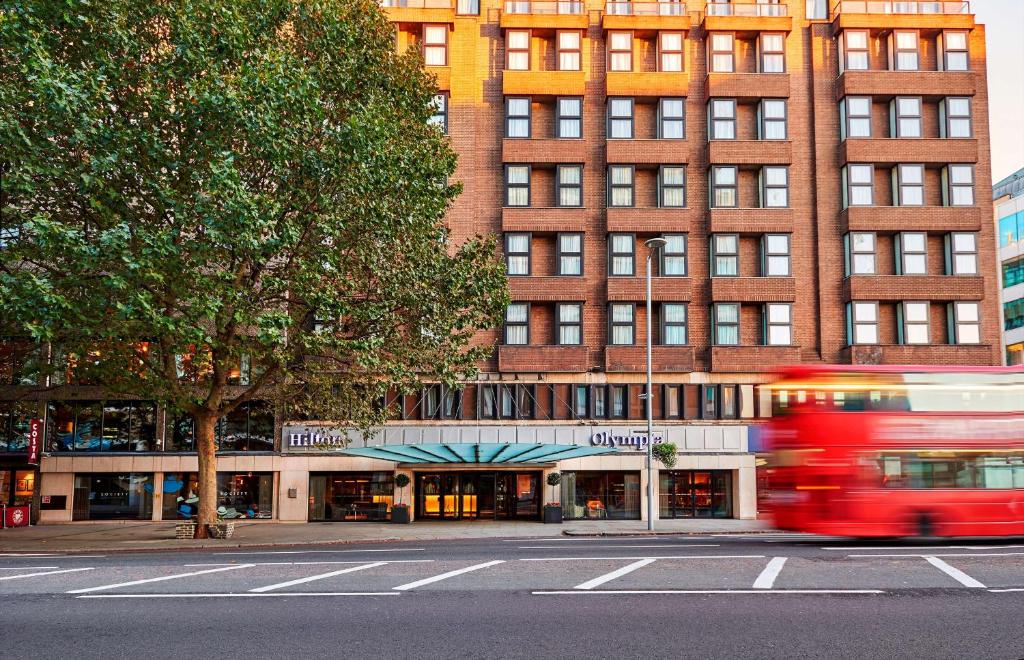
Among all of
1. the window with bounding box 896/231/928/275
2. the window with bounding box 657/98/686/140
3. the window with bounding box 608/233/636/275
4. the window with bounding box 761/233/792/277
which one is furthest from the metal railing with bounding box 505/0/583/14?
the window with bounding box 896/231/928/275

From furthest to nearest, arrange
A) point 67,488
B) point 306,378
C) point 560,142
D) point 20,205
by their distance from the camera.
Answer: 1. point 560,142
2. point 67,488
3. point 306,378
4. point 20,205

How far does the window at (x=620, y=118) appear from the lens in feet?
120

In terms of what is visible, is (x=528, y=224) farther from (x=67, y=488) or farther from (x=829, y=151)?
(x=67, y=488)

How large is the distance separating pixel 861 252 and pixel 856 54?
335 inches

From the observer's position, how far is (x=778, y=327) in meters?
35.7

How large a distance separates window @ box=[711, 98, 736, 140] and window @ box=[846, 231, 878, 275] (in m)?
6.52

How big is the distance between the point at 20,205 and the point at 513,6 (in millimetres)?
21833

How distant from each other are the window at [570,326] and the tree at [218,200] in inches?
382

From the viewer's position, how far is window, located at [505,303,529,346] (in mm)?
35469

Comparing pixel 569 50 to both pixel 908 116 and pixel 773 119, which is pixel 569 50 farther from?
pixel 908 116

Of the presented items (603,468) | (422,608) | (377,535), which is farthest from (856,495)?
(603,468)

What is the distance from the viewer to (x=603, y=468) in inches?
1374

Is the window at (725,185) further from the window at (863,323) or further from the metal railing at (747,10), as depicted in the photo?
the metal railing at (747,10)

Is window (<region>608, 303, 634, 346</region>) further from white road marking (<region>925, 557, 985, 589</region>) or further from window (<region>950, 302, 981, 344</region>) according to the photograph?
white road marking (<region>925, 557, 985, 589</region>)
